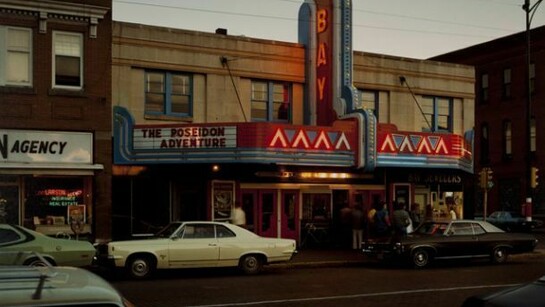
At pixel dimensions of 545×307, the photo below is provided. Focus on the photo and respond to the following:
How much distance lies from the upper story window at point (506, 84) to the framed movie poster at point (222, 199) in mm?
32455

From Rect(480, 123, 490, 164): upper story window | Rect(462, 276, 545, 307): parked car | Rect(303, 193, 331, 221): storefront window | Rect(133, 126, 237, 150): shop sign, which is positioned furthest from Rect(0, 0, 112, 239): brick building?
Rect(480, 123, 490, 164): upper story window

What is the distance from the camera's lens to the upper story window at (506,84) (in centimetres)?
5053

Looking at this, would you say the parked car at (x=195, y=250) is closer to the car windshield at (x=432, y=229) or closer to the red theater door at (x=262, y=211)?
the car windshield at (x=432, y=229)

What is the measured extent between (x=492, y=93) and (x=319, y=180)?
30.4 meters

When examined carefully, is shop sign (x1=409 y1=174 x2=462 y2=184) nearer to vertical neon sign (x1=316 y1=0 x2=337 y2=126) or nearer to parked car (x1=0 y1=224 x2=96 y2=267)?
vertical neon sign (x1=316 y1=0 x2=337 y2=126)

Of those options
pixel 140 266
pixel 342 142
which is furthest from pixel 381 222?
pixel 140 266

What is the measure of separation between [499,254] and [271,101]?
911 cm

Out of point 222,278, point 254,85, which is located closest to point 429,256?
point 222,278

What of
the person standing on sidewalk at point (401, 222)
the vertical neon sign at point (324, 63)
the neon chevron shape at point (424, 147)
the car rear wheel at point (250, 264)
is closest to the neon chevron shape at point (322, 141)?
the vertical neon sign at point (324, 63)

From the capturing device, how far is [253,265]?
58.1ft

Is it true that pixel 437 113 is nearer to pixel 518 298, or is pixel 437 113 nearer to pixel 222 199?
pixel 222 199

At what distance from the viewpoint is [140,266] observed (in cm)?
1656

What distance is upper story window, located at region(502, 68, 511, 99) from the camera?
5053cm

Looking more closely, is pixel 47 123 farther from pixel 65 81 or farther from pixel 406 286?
pixel 406 286
